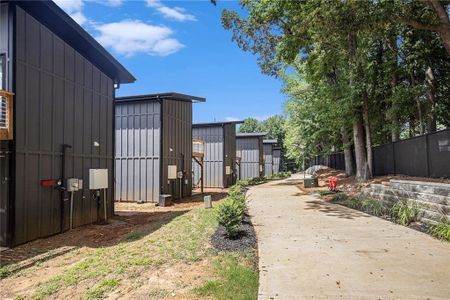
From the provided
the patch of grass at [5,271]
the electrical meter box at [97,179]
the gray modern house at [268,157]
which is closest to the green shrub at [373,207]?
the electrical meter box at [97,179]

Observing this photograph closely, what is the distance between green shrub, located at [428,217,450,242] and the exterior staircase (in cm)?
13

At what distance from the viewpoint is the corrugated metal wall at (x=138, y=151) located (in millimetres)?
17609

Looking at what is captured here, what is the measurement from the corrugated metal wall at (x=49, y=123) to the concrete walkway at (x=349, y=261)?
549cm

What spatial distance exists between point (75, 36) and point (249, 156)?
26.7 m

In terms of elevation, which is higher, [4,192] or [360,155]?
[360,155]

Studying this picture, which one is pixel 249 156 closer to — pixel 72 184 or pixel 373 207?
pixel 373 207

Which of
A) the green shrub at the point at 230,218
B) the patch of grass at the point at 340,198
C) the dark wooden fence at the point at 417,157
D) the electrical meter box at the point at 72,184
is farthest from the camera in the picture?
the patch of grass at the point at 340,198

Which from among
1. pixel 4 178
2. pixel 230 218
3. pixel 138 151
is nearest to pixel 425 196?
pixel 230 218

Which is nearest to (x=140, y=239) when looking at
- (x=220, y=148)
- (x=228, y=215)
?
(x=228, y=215)

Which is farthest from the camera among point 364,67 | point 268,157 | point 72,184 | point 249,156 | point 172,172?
point 268,157

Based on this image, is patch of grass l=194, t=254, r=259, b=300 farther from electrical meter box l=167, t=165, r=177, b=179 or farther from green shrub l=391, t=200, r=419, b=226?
electrical meter box l=167, t=165, r=177, b=179

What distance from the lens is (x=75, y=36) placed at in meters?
10.8

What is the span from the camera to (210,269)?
17.2 feet

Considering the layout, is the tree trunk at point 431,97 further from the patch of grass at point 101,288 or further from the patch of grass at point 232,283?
the patch of grass at point 101,288
